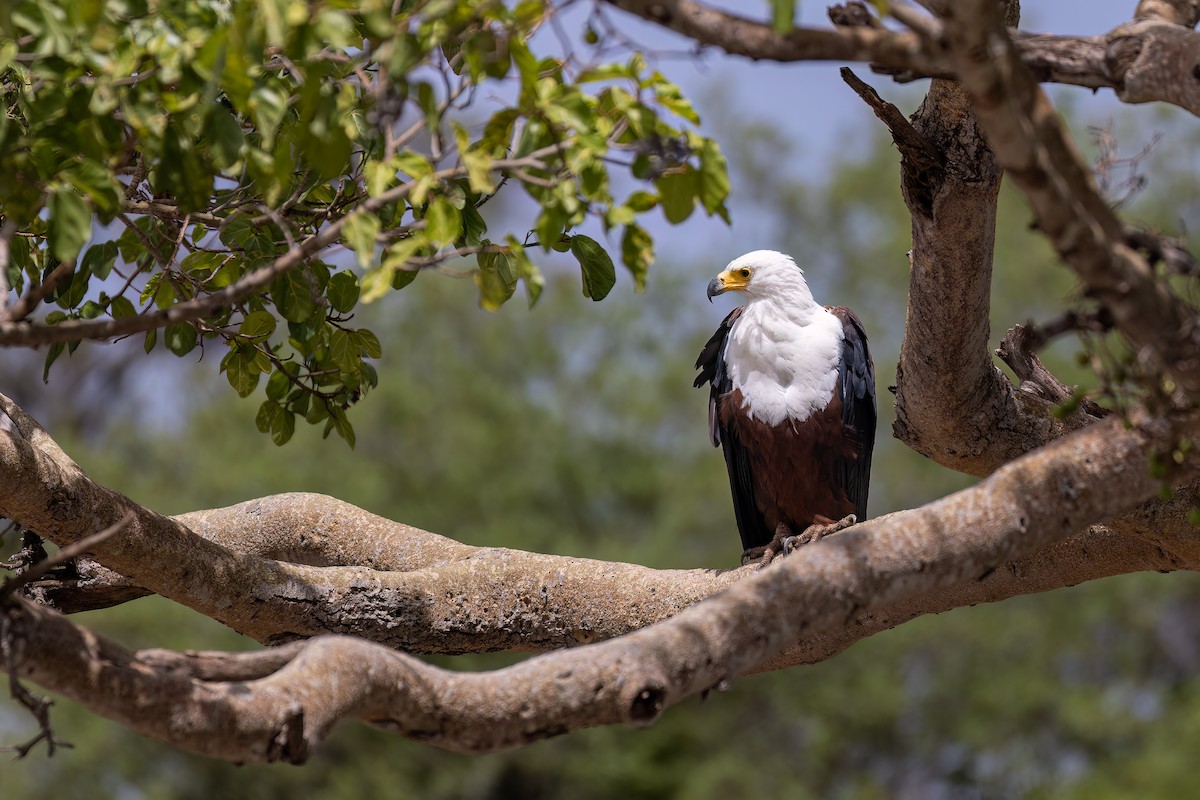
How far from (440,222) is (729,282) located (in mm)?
3306

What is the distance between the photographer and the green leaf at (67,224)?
7.90 feet

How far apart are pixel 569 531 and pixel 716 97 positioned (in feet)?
28.7

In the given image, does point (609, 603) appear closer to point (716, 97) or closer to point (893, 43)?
point (893, 43)

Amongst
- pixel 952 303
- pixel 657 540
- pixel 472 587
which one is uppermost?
pixel 657 540

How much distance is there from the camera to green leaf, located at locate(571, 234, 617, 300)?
10.3 feet

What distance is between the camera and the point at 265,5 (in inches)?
83.1

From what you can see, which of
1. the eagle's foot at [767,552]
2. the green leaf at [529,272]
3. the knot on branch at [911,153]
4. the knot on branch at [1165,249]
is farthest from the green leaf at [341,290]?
the knot on branch at [1165,249]

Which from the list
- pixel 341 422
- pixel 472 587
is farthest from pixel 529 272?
pixel 472 587

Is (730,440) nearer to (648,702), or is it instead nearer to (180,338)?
(180,338)

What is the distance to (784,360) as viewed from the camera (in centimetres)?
540


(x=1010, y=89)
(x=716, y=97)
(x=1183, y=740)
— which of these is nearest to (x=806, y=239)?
(x=716, y=97)

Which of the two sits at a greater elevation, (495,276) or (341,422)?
(341,422)

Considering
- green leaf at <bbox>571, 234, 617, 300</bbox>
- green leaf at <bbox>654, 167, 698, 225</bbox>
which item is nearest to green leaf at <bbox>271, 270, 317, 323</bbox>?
green leaf at <bbox>571, 234, 617, 300</bbox>

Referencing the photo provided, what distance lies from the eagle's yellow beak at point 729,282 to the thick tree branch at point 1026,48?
9.20 feet
